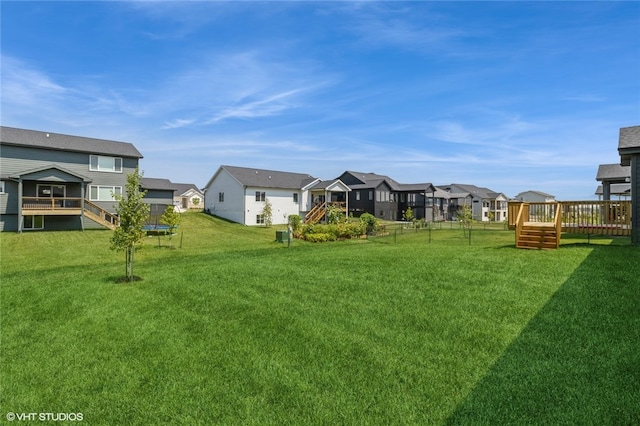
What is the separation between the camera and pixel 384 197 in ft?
176

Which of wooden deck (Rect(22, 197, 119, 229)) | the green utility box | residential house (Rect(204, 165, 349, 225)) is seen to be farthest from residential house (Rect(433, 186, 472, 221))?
wooden deck (Rect(22, 197, 119, 229))

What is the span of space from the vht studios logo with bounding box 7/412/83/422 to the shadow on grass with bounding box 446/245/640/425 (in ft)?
15.1

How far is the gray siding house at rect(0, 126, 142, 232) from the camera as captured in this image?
26406 mm

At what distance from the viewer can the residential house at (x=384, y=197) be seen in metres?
52.0

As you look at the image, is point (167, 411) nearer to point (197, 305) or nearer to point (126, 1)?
point (197, 305)

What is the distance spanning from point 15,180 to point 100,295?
24.3m

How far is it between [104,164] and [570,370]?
116 feet

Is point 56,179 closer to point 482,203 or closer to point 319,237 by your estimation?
point 319,237

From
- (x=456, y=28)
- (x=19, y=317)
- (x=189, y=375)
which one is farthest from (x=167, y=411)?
(x=456, y=28)

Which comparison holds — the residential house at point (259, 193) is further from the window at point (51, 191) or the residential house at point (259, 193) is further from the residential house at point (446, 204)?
the residential house at point (446, 204)

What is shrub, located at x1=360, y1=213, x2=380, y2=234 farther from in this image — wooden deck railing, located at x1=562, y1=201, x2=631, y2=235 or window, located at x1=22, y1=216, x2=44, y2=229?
window, located at x1=22, y1=216, x2=44, y2=229

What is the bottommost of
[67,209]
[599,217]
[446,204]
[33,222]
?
[33,222]

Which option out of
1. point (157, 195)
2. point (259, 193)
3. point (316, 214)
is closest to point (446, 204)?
point (316, 214)

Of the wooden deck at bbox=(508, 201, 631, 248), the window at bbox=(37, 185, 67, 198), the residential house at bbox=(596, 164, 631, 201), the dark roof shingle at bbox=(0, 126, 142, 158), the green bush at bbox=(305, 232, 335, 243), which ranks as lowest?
the green bush at bbox=(305, 232, 335, 243)
